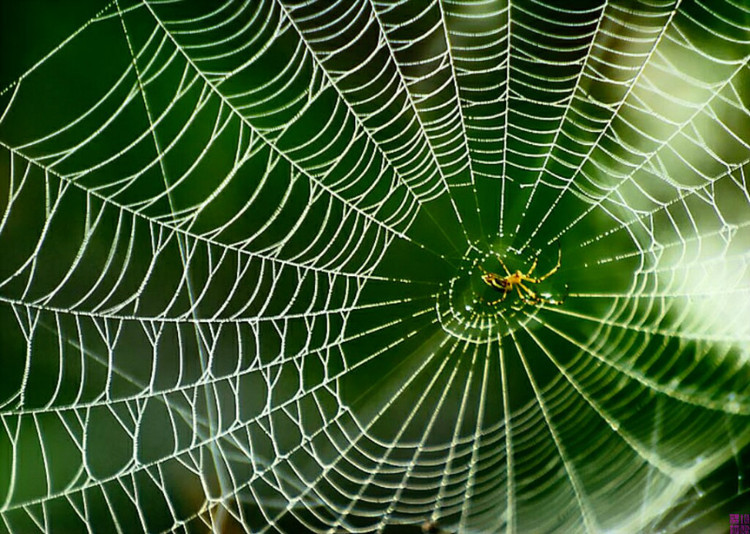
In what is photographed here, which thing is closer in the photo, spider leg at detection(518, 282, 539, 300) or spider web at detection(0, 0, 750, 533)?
spider web at detection(0, 0, 750, 533)

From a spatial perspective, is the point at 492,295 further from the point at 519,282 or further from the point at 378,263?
the point at 378,263

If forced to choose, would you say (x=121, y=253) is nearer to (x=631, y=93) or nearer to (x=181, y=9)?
(x=181, y=9)

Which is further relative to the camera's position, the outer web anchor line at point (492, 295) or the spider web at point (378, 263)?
the outer web anchor line at point (492, 295)

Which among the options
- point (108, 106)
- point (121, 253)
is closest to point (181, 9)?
point (108, 106)

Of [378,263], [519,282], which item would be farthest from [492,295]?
[378,263]

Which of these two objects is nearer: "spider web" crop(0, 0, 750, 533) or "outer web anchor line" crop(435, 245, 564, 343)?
"spider web" crop(0, 0, 750, 533)

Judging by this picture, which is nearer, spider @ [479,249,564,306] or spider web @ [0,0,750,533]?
spider web @ [0,0,750,533]
